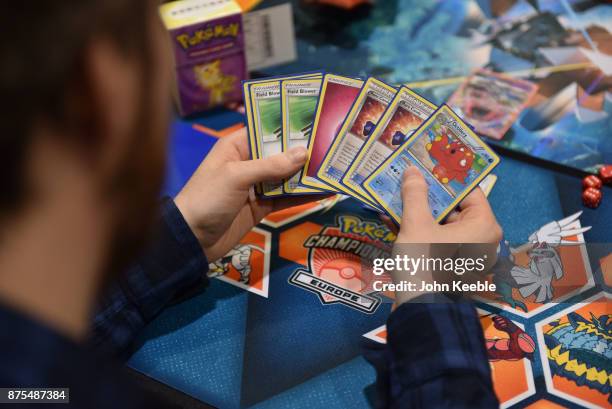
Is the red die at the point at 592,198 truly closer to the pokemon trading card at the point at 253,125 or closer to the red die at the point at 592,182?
the red die at the point at 592,182

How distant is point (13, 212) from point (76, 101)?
3.6 inches

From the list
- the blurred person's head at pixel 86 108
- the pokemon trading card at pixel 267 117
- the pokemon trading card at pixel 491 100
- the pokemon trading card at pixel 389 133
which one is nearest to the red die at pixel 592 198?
the pokemon trading card at pixel 491 100

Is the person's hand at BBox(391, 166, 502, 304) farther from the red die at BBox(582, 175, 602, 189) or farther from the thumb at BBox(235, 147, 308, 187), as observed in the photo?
the red die at BBox(582, 175, 602, 189)

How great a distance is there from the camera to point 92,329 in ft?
3.73

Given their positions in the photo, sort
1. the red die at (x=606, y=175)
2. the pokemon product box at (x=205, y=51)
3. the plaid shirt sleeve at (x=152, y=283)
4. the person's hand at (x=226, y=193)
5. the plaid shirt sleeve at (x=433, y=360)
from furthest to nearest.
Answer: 1. the pokemon product box at (x=205, y=51)
2. the red die at (x=606, y=175)
3. the person's hand at (x=226, y=193)
4. the plaid shirt sleeve at (x=152, y=283)
5. the plaid shirt sleeve at (x=433, y=360)

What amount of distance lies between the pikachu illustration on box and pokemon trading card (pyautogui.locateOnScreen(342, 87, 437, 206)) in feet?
1.72

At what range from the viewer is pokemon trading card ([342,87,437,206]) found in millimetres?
1379

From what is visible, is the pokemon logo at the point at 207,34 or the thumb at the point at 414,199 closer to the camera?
the thumb at the point at 414,199

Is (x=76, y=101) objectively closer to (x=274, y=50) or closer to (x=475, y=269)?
(x=475, y=269)

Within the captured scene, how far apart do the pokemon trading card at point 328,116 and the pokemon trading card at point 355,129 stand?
0.5 inches

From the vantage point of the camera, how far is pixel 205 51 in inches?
65.7

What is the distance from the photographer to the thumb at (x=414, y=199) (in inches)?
48.3

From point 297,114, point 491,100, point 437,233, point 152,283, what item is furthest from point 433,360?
point 491,100

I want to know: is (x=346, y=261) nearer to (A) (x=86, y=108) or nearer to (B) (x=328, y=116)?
(B) (x=328, y=116)
